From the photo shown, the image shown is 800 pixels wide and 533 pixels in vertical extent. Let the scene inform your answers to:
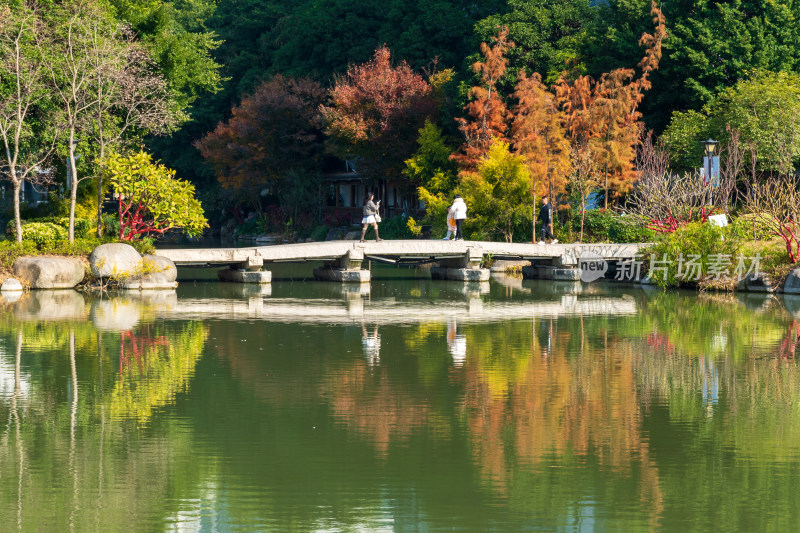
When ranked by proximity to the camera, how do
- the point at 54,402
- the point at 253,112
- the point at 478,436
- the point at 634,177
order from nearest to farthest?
the point at 478,436 < the point at 54,402 < the point at 634,177 < the point at 253,112

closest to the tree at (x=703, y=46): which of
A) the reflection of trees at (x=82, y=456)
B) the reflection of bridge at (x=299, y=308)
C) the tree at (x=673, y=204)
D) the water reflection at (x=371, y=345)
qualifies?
the tree at (x=673, y=204)

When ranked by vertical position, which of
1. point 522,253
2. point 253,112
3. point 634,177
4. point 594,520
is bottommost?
point 594,520

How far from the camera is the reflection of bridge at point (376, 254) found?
32.2 metres

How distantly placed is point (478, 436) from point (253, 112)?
44.6 m

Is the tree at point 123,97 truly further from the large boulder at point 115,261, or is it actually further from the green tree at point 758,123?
the green tree at point 758,123

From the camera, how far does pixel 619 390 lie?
15242 mm

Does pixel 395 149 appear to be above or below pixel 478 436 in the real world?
above

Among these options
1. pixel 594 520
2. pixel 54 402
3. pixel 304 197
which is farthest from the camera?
pixel 304 197

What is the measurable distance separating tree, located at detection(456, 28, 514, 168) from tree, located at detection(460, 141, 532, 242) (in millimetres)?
2988

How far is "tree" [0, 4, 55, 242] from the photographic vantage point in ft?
101

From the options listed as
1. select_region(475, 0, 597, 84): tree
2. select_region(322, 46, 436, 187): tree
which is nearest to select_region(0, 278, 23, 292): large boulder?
select_region(322, 46, 436, 187): tree

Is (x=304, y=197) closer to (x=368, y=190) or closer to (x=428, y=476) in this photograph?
(x=368, y=190)

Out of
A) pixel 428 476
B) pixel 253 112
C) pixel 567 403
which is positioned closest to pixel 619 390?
pixel 567 403

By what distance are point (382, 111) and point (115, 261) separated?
67.3 feet
